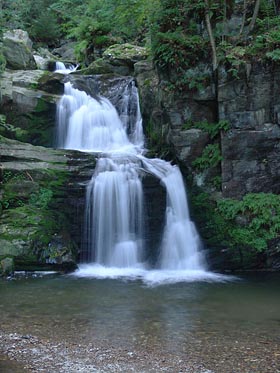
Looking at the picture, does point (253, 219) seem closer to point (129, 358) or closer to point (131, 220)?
point (131, 220)

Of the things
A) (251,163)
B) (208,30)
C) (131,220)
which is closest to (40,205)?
(131,220)

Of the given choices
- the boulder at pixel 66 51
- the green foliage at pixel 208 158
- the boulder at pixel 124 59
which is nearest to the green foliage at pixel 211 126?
the green foliage at pixel 208 158

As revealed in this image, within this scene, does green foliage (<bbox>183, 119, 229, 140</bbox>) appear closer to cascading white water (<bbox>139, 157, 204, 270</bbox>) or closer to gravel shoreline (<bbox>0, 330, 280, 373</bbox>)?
cascading white water (<bbox>139, 157, 204, 270</bbox>)

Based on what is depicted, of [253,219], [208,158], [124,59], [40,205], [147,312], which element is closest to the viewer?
[147,312]

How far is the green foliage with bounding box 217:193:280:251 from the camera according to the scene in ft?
38.9

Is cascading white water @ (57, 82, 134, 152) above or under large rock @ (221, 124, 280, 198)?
above

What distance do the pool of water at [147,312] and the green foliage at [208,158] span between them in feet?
11.9

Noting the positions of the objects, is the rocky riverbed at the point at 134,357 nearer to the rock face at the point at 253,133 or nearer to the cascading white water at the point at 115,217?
the cascading white water at the point at 115,217

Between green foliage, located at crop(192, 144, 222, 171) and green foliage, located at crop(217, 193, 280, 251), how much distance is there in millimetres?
1205

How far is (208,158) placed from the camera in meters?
12.9

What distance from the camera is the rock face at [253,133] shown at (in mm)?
12391

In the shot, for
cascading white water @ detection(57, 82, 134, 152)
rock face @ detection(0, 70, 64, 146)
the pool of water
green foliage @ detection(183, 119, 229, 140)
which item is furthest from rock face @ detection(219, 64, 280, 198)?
rock face @ detection(0, 70, 64, 146)

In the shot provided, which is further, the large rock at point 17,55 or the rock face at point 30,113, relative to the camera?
the large rock at point 17,55

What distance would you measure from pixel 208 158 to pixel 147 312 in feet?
20.2
